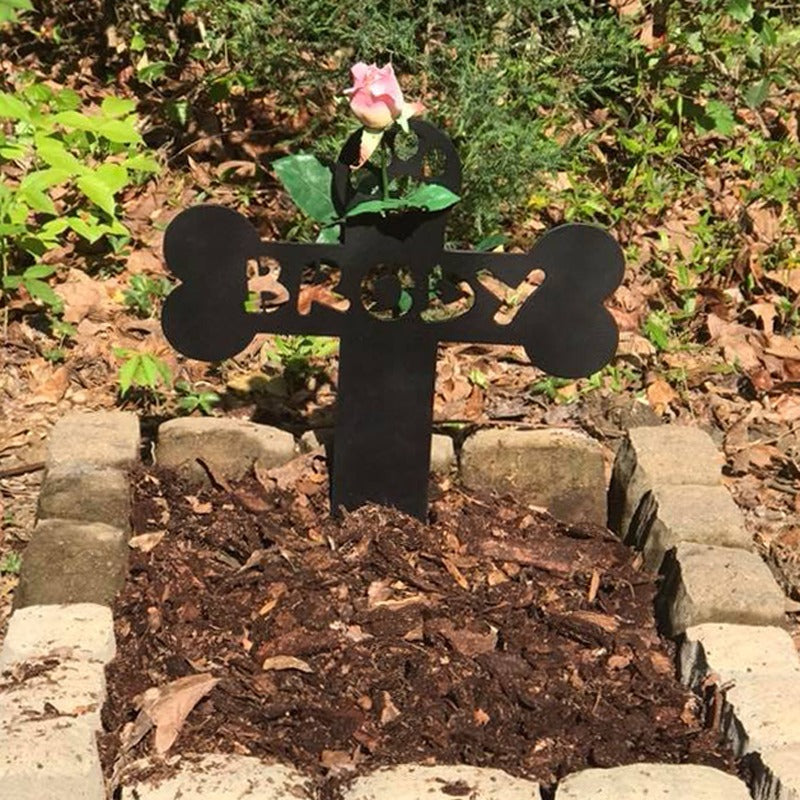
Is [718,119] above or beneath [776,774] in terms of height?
above

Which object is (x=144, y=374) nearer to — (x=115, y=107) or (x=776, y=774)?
(x=115, y=107)

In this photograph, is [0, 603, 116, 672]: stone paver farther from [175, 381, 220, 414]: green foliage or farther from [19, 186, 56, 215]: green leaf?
[19, 186, 56, 215]: green leaf

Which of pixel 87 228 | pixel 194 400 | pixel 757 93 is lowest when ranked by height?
pixel 194 400

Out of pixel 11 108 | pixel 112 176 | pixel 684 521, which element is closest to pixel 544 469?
pixel 684 521

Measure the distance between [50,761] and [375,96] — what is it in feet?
4.43

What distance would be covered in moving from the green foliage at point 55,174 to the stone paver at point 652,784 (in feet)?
7.84

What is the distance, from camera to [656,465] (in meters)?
3.31

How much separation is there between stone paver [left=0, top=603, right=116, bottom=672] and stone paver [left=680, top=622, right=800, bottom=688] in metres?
1.08

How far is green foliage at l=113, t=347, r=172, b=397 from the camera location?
12.7ft

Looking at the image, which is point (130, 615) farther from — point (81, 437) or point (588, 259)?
point (588, 259)

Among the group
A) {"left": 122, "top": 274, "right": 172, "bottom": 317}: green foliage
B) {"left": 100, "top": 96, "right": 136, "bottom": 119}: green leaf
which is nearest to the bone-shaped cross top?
{"left": 122, "top": 274, "right": 172, "bottom": 317}: green foliage

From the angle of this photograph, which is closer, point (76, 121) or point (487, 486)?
point (487, 486)

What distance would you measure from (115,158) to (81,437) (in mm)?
1870

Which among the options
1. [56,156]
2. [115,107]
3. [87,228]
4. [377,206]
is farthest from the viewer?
[115,107]
